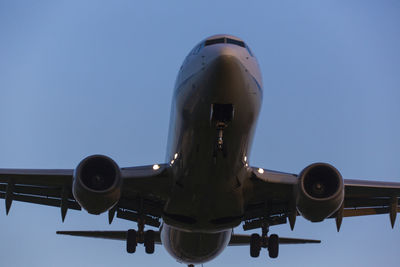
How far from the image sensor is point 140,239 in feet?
59.8

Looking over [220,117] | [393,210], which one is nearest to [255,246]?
[393,210]

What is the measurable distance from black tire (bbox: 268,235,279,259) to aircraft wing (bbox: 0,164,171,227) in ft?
12.3

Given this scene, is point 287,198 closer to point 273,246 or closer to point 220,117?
point 273,246

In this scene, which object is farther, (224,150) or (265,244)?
(265,244)

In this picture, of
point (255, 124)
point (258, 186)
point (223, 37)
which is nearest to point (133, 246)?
point (258, 186)

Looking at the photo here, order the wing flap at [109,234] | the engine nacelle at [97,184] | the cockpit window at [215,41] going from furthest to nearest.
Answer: the wing flap at [109,234] < the cockpit window at [215,41] < the engine nacelle at [97,184]

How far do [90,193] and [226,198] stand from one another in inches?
139

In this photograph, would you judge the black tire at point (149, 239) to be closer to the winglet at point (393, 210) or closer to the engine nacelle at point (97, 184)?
the engine nacelle at point (97, 184)

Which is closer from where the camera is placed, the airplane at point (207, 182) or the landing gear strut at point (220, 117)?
the landing gear strut at point (220, 117)

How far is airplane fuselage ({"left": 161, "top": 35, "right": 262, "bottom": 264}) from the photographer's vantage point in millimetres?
12648

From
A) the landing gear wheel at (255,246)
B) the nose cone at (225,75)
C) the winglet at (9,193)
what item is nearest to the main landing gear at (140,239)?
the landing gear wheel at (255,246)

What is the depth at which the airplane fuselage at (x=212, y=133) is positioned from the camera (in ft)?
41.5

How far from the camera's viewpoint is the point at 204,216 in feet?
50.4

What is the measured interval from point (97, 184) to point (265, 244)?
21.9ft
